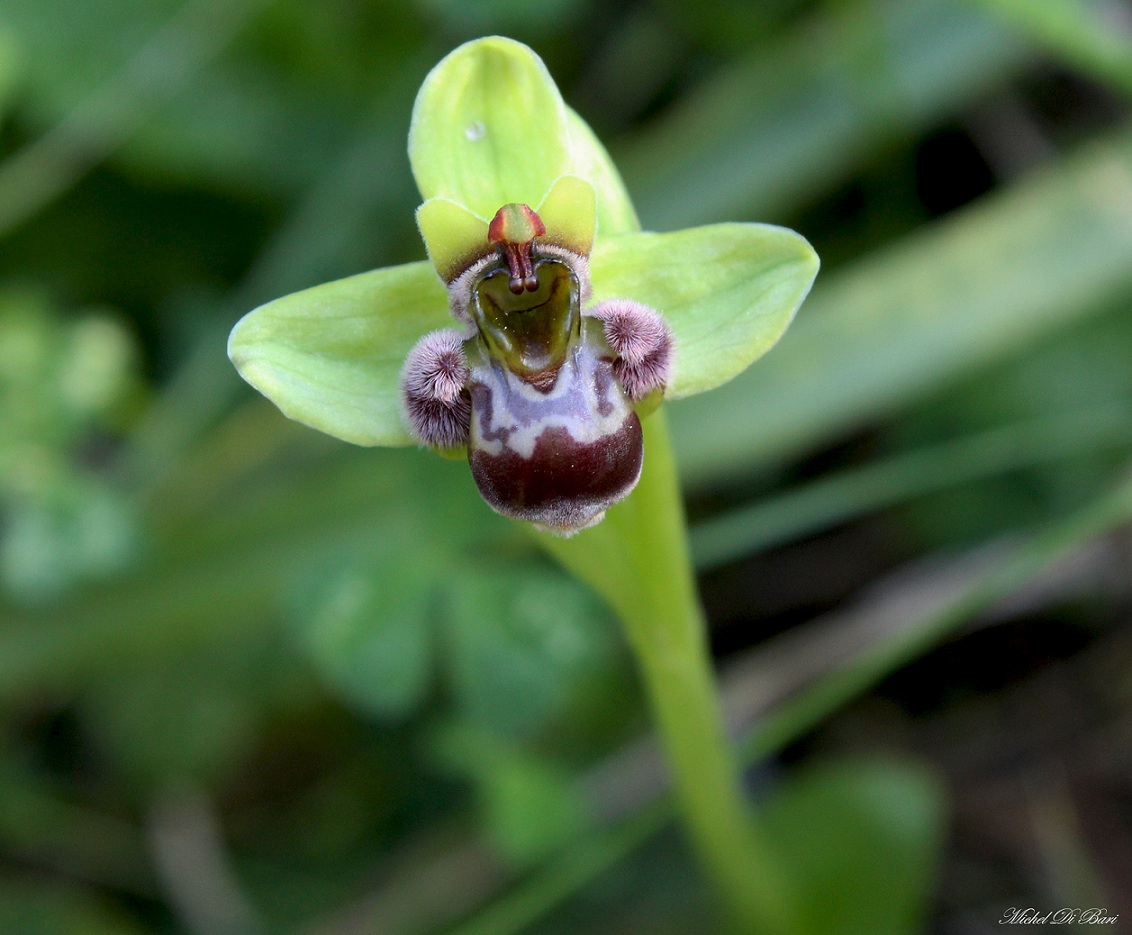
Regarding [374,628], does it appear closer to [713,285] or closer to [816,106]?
[713,285]

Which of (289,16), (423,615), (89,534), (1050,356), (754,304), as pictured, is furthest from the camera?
(289,16)

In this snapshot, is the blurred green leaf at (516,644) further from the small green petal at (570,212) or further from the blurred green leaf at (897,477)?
the small green petal at (570,212)

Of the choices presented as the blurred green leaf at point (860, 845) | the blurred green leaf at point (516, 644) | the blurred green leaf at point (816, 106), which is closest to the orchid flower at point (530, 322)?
the blurred green leaf at point (516, 644)

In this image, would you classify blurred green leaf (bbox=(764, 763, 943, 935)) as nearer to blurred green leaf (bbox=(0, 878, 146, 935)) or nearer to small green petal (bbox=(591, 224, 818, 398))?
small green petal (bbox=(591, 224, 818, 398))

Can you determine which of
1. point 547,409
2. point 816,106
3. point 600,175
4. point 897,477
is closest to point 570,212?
point 600,175

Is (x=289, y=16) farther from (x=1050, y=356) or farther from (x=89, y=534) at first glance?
(x=1050, y=356)

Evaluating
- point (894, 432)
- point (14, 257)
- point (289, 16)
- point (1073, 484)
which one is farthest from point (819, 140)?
point (14, 257)
